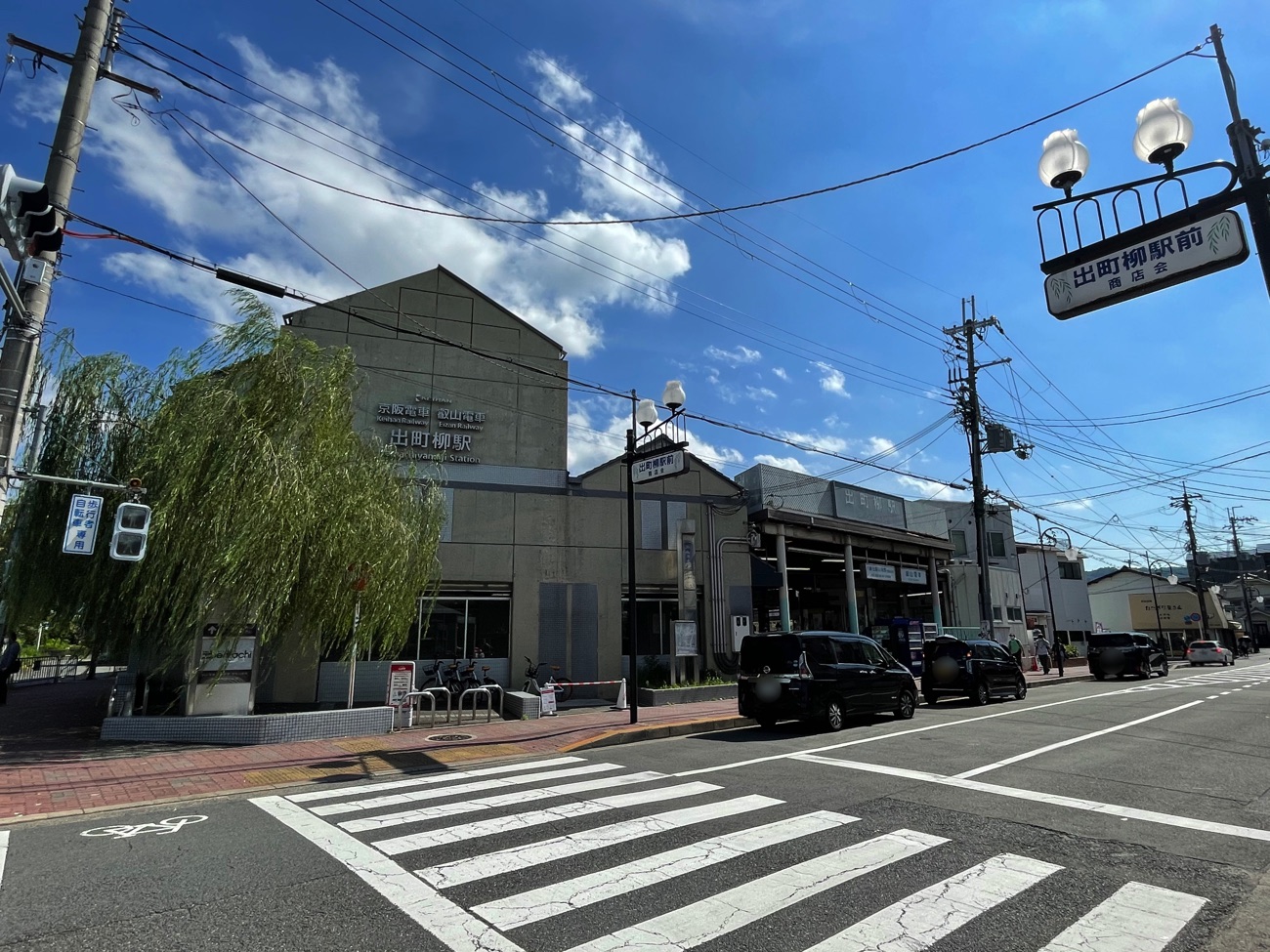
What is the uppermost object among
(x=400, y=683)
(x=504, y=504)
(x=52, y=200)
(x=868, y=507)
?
(x=868, y=507)

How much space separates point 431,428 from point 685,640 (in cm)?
904

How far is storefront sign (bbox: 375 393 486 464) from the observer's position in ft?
60.7

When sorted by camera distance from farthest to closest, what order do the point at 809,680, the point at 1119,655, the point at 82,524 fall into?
the point at 1119,655 < the point at 809,680 < the point at 82,524

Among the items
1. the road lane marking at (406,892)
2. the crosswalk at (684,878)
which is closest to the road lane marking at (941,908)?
the crosswalk at (684,878)

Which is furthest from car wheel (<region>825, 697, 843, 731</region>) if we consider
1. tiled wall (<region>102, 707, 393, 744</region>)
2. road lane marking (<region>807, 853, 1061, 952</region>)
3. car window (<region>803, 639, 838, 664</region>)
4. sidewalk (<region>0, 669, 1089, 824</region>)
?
tiled wall (<region>102, 707, 393, 744</region>)

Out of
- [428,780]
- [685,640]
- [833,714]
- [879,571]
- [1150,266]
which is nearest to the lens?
[1150,266]

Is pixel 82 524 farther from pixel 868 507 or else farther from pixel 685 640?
pixel 868 507

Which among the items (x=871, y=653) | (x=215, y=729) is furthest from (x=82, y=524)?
(x=871, y=653)

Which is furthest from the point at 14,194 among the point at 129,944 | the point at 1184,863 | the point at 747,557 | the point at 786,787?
the point at 747,557

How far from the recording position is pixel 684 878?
502 centimetres

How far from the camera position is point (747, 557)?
21.9 meters

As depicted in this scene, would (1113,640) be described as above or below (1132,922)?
above

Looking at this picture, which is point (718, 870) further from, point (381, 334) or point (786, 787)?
point (381, 334)

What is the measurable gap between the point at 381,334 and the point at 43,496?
882 cm
